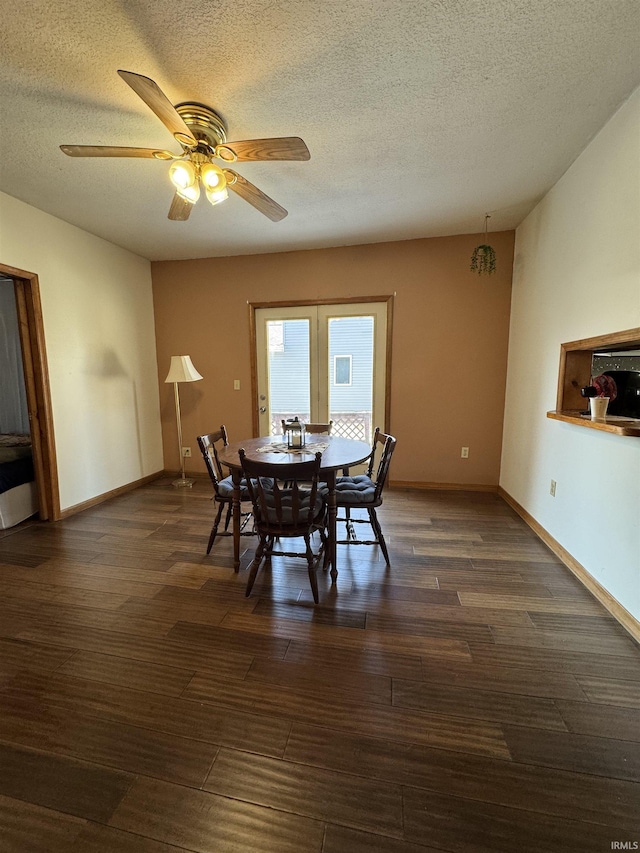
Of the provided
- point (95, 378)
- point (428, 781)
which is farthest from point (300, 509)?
point (95, 378)

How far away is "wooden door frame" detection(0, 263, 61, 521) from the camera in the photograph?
9.22 ft

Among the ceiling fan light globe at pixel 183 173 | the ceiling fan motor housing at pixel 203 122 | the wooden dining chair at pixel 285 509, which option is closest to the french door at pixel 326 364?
the wooden dining chair at pixel 285 509

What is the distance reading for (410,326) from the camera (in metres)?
3.64

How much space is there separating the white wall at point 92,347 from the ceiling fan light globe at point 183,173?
6.21 ft

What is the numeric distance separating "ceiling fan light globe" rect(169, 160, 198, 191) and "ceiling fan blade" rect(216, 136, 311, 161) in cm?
17

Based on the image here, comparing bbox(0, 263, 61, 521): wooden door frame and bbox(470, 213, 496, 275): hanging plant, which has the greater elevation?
bbox(470, 213, 496, 275): hanging plant

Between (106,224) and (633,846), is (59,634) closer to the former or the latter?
(633,846)

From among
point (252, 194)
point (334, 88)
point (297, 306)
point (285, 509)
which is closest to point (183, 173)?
point (252, 194)

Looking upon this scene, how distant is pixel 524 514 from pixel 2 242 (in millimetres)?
4664

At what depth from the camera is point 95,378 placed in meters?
3.44

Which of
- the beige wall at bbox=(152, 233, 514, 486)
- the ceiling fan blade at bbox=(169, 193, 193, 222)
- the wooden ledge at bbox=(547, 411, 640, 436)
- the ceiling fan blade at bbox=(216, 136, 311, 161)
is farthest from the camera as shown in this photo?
the beige wall at bbox=(152, 233, 514, 486)

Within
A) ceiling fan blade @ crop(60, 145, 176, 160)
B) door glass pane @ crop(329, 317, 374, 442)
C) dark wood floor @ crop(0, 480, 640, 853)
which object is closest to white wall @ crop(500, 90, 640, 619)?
dark wood floor @ crop(0, 480, 640, 853)

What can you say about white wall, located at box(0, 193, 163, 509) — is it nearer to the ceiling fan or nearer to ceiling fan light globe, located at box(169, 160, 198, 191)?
the ceiling fan

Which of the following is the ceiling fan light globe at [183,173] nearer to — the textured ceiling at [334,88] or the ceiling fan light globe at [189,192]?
the ceiling fan light globe at [189,192]
